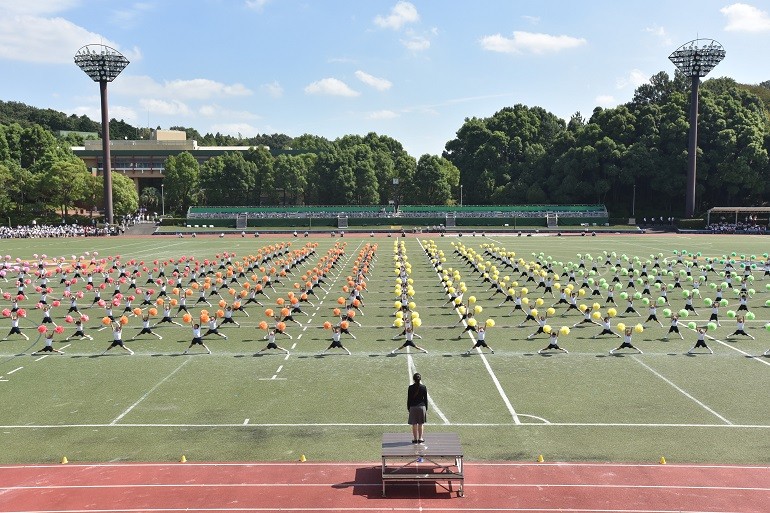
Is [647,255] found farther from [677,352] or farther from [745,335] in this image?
[677,352]

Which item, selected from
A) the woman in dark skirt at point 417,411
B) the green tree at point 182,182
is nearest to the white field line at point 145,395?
the woman in dark skirt at point 417,411

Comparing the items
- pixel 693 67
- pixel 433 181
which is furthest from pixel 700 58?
pixel 433 181

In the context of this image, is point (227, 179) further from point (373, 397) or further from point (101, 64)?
point (373, 397)

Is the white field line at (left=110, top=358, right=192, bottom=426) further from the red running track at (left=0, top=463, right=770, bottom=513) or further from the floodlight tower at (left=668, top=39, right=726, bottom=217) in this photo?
the floodlight tower at (left=668, top=39, right=726, bottom=217)

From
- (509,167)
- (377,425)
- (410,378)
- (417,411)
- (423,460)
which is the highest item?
(509,167)

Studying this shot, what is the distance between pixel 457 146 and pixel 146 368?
109326 mm

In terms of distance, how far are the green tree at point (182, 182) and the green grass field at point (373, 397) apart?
85833 mm

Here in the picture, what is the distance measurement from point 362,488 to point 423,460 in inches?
51.5

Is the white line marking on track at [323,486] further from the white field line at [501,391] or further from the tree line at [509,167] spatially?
the tree line at [509,167]

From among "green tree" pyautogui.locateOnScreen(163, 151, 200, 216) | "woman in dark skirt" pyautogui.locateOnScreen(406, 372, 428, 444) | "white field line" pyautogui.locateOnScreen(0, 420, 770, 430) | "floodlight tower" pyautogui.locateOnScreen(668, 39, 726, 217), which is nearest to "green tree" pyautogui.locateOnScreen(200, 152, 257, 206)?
"green tree" pyautogui.locateOnScreen(163, 151, 200, 216)

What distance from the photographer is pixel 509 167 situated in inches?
4387

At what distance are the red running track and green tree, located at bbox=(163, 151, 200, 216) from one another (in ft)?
332

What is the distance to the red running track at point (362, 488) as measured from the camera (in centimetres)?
1170


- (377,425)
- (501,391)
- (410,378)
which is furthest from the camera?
(410,378)
